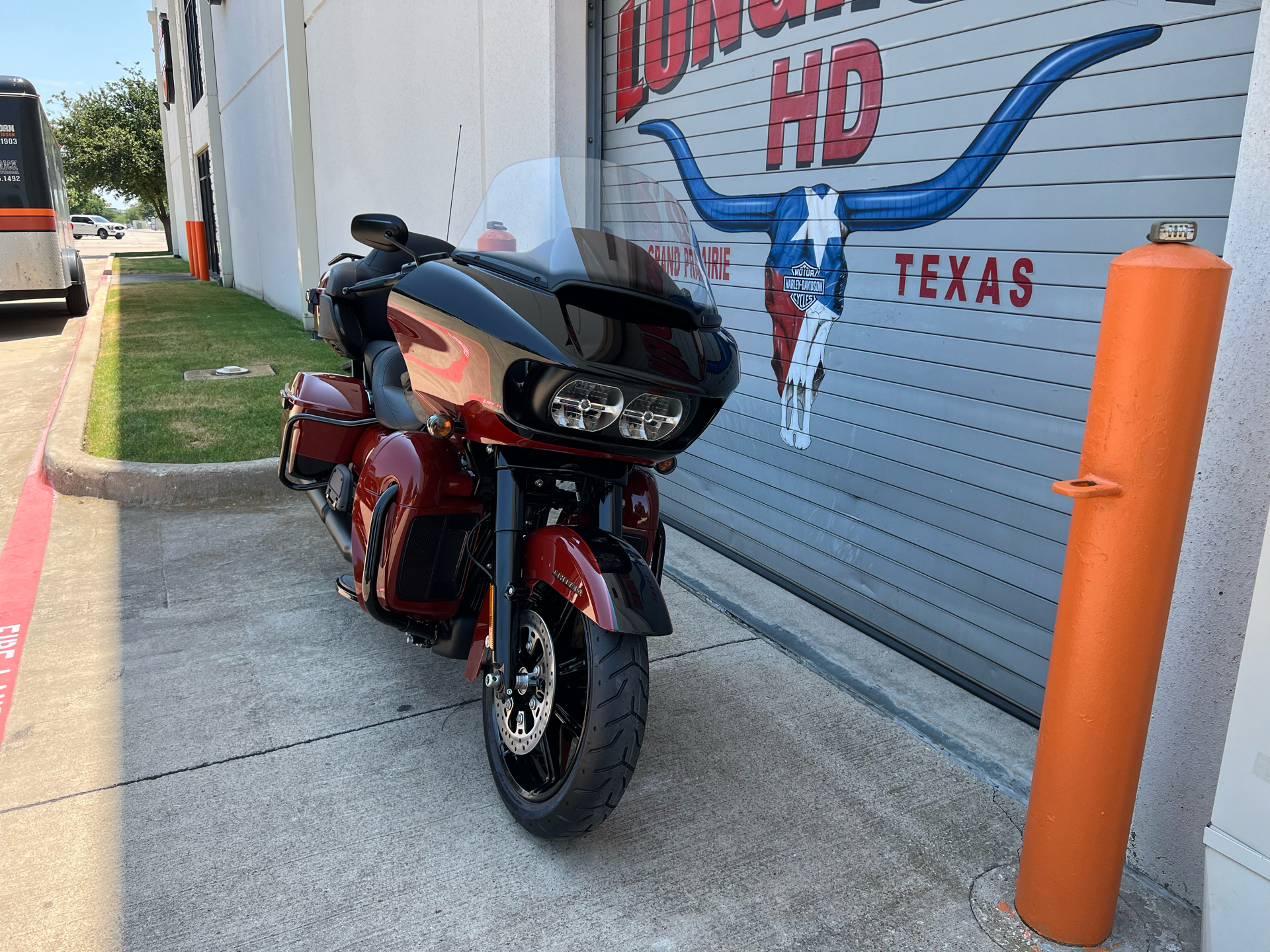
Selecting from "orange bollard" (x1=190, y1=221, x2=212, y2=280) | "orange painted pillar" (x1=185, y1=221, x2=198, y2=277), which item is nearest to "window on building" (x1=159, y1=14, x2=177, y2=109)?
"orange painted pillar" (x1=185, y1=221, x2=198, y2=277)

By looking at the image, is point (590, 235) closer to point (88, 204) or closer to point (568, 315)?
point (568, 315)

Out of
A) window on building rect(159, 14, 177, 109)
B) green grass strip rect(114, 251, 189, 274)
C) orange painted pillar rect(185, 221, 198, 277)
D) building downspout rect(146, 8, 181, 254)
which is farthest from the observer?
building downspout rect(146, 8, 181, 254)

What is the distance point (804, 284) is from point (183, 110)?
28.5 meters

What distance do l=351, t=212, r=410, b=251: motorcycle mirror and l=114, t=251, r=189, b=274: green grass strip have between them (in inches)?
1002

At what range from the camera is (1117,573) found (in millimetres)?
1902

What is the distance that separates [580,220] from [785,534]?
7.24ft

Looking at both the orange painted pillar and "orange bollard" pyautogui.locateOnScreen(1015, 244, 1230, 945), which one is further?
the orange painted pillar

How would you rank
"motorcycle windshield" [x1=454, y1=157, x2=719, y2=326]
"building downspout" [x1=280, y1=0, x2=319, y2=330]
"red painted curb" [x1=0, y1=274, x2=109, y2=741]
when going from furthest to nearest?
"building downspout" [x1=280, y1=0, x2=319, y2=330] < "red painted curb" [x1=0, y1=274, x2=109, y2=741] < "motorcycle windshield" [x1=454, y1=157, x2=719, y2=326]

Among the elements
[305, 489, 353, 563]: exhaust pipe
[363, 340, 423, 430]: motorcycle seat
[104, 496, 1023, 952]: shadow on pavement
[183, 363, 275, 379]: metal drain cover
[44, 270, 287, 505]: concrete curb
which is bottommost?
[104, 496, 1023, 952]: shadow on pavement

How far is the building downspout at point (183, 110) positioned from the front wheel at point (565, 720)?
86.1ft

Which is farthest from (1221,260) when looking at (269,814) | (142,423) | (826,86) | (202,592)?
(142,423)

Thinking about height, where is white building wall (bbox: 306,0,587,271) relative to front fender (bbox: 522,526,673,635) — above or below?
above

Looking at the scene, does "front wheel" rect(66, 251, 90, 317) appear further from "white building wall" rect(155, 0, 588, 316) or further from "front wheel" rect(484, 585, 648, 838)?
"front wheel" rect(484, 585, 648, 838)

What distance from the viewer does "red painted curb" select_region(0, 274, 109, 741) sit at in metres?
3.24
